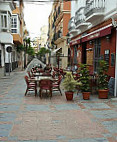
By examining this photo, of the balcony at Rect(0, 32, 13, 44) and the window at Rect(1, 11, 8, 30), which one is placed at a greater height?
the window at Rect(1, 11, 8, 30)

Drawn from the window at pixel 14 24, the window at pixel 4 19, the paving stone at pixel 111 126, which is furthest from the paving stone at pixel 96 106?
the window at pixel 14 24

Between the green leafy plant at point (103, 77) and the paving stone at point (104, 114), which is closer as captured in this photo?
the paving stone at point (104, 114)

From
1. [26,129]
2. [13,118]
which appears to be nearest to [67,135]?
[26,129]

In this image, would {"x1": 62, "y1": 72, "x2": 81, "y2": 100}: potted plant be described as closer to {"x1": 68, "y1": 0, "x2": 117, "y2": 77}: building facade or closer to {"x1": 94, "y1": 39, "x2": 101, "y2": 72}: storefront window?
{"x1": 68, "y1": 0, "x2": 117, "y2": 77}: building facade

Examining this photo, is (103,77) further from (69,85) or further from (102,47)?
(102,47)

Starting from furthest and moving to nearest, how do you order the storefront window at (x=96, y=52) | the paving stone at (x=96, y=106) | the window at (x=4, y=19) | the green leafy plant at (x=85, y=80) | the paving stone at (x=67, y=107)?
the window at (x=4, y=19)
the storefront window at (x=96, y=52)
the green leafy plant at (x=85, y=80)
the paving stone at (x=96, y=106)
the paving stone at (x=67, y=107)

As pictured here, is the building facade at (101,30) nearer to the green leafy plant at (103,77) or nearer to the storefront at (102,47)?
the storefront at (102,47)

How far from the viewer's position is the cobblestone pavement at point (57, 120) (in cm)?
418

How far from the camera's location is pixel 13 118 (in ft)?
17.6

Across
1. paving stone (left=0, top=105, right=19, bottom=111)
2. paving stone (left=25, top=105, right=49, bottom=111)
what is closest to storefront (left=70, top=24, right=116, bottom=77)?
paving stone (left=25, top=105, right=49, bottom=111)

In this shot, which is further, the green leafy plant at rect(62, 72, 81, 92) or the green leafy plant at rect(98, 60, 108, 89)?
the green leafy plant at rect(98, 60, 108, 89)

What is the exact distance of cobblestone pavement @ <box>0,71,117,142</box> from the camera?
4176 millimetres

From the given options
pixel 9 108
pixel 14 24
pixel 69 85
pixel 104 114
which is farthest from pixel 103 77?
pixel 14 24

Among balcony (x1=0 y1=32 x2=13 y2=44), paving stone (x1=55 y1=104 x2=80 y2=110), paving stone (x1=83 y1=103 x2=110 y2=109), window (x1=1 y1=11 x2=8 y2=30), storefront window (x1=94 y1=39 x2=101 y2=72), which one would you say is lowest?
paving stone (x1=83 y1=103 x2=110 y2=109)
